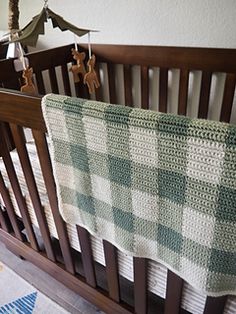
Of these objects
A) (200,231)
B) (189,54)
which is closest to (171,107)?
(189,54)

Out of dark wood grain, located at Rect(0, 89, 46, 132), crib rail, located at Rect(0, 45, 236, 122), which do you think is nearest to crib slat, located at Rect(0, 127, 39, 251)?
dark wood grain, located at Rect(0, 89, 46, 132)

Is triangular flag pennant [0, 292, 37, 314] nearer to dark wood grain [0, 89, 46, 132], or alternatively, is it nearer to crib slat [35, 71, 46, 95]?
dark wood grain [0, 89, 46, 132]

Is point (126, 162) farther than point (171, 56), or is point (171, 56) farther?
point (171, 56)

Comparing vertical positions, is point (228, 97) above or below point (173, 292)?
above

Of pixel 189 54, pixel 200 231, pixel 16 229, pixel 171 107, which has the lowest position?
pixel 16 229

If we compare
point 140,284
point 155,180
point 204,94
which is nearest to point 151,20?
point 204,94

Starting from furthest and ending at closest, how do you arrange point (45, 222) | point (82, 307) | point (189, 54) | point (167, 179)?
1. point (189, 54)
2. point (82, 307)
3. point (45, 222)
4. point (167, 179)

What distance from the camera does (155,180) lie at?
52 centimetres

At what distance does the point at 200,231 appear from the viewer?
51 centimetres

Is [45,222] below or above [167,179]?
below

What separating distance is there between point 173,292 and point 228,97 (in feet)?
2.86

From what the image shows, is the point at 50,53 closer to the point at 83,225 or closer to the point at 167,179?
the point at 83,225

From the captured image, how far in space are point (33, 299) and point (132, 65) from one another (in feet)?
3.88

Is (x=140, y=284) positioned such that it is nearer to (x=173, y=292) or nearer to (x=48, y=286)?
(x=173, y=292)
